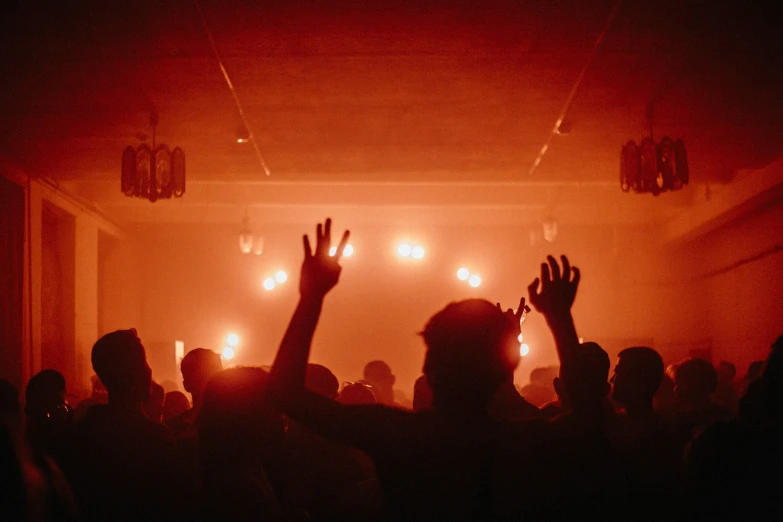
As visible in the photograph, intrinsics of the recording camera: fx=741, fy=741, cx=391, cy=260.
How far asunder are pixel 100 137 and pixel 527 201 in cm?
716

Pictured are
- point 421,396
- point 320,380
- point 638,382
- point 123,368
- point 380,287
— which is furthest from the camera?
point 380,287

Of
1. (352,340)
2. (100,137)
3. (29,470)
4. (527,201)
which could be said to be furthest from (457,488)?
(352,340)

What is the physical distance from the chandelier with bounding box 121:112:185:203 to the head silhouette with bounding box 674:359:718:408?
14.3 ft

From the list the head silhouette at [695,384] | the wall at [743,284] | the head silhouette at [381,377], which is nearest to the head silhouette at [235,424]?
the head silhouette at [695,384]

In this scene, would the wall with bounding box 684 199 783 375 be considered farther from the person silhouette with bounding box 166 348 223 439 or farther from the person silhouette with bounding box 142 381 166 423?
the person silhouette with bounding box 166 348 223 439

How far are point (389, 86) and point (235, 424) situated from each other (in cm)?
509

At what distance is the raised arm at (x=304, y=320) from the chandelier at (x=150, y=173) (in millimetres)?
4764

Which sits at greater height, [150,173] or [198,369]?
[150,173]

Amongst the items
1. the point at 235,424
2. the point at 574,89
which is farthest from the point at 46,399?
the point at 574,89

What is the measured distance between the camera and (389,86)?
7.04m

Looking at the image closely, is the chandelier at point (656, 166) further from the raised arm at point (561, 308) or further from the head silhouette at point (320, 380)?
the raised arm at point (561, 308)

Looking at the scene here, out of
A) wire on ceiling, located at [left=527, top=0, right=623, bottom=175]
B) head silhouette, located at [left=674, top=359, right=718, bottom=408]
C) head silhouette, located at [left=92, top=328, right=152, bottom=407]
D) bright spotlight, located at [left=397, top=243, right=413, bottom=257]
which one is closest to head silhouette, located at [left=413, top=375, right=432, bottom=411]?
head silhouette, located at [left=674, top=359, right=718, bottom=408]

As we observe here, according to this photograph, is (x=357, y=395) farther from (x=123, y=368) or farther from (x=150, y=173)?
(x=150, y=173)

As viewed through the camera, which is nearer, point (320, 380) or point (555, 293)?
point (555, 293)
